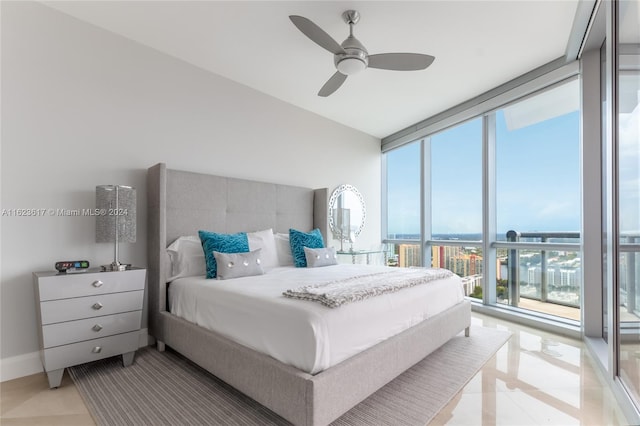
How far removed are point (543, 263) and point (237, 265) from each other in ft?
10.7

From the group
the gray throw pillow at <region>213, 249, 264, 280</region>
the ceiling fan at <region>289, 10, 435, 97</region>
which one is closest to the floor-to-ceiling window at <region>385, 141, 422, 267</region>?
the ceiling fan at <region>289, 10, 435, 97</region>

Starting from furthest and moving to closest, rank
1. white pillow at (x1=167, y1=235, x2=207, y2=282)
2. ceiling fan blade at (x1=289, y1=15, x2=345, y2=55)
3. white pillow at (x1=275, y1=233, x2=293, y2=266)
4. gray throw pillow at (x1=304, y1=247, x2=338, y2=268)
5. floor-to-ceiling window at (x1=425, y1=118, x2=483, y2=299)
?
floor-to-ceiling window at (x1=425, y1=118, x2=483, y2=299) → white pillow at (x1=275, y1=233, x2=293, y2=266) → gray throw pillow at (x1=304, y1=247, x2=338, y2=268) → white pillow at (x1=167, y1=235, x2=207, y2=282) → ceiling fan blade at (x1=289, y1=15, x2=345, y2=55)

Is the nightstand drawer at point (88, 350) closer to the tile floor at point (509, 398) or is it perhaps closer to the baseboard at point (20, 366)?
the tile floor at point (509, 398)

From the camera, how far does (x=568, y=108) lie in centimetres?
332

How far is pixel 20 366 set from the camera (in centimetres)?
224

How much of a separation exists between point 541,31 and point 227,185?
3203 millimetres

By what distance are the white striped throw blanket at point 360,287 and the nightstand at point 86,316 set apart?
4.33 ft

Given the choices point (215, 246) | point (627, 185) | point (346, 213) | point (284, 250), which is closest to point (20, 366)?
point (215, 246)

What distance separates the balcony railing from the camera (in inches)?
126

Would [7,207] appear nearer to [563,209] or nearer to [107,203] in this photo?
[107,203]

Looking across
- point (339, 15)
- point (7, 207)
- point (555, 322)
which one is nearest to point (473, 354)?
point (555, 322)

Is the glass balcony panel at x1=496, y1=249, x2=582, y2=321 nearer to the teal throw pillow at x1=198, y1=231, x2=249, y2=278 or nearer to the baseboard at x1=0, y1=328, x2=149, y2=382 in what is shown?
the teal throw pillow at x1=198, y1=231, x2=249, y2=278

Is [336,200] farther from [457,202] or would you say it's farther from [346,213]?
[457,202]

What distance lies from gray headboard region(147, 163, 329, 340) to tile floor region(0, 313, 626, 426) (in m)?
0.83
